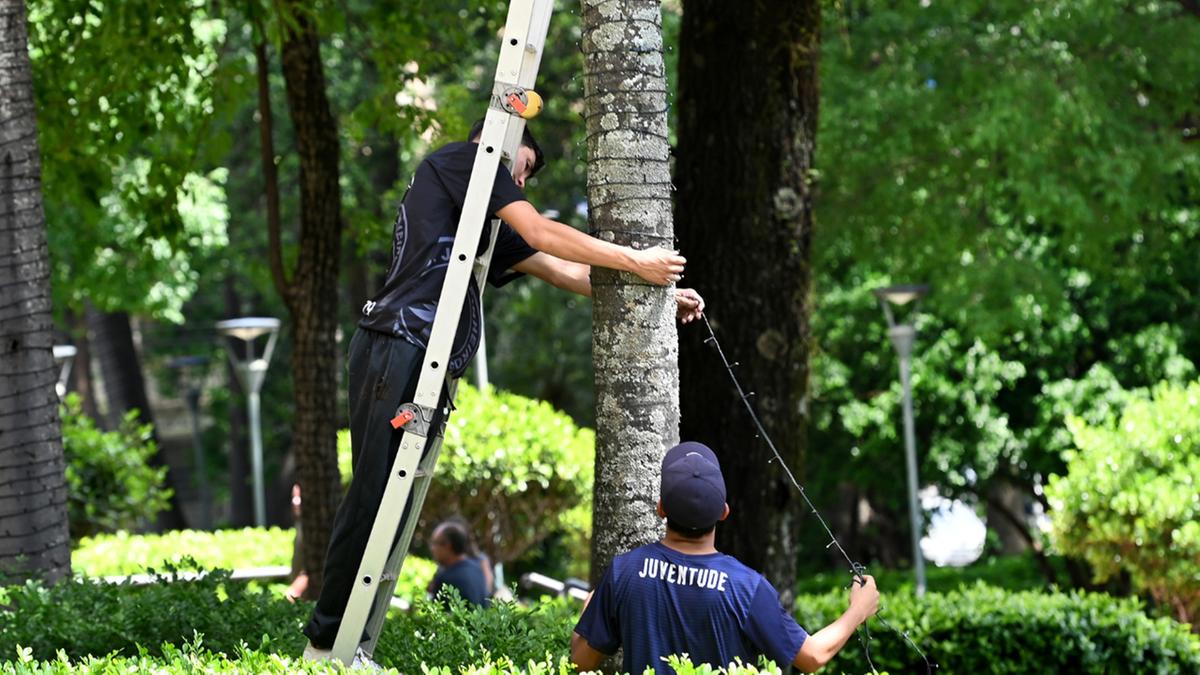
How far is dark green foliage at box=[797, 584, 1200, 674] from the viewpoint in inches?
369

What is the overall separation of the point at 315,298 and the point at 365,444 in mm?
6019

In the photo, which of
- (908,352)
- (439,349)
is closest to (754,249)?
(439,349)

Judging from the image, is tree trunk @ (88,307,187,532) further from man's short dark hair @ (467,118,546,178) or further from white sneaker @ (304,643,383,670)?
man's short dark hair @ (467,118,546,178)

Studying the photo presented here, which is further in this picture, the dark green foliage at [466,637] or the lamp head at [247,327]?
the lamp head at [247,327]

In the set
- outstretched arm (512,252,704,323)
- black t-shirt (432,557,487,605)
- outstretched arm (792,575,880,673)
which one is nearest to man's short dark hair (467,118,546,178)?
outstretched arm (512,252,704,323)

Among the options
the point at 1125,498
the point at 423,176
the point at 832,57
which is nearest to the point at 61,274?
the point at 832,57

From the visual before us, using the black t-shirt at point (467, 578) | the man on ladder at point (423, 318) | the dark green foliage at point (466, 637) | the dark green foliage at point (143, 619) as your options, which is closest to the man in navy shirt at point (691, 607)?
the dark green foliage at point (466, 637)

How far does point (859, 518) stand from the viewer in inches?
1115

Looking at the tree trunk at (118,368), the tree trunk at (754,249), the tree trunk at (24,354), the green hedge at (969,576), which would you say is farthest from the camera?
the tree trunk at (118,368)

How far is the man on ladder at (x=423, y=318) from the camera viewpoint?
14.4 ft

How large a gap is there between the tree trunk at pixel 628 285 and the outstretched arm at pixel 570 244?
0.51 feet

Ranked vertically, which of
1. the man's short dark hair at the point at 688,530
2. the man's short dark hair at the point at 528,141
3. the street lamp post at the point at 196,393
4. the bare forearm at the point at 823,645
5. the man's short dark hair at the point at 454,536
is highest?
the man's short dark hair at the point at 528,141

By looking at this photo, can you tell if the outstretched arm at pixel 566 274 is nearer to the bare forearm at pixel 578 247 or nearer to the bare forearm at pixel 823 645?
the bare forearm at pixel 578 247

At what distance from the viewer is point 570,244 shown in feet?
14.6
